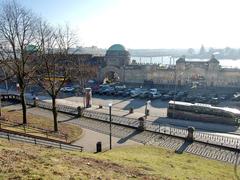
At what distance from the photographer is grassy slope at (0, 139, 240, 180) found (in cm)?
1139

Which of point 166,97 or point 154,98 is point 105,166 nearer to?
point 166,97

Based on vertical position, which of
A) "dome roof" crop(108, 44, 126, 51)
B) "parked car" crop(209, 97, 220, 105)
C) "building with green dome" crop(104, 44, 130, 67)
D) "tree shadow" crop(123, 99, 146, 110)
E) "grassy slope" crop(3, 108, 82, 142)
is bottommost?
"tree shadow" crop(123, 99, 146, 110)

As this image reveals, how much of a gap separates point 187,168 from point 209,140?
27.5 feet

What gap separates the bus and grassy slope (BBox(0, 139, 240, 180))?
1291 cm

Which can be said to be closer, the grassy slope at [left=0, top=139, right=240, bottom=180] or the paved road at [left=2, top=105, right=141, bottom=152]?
the grassy slope at [left=0, top=139, right=240, bottom=180]

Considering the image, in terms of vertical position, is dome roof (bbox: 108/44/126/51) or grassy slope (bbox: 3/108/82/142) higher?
dome roof (bbox: 108/44/126/51)

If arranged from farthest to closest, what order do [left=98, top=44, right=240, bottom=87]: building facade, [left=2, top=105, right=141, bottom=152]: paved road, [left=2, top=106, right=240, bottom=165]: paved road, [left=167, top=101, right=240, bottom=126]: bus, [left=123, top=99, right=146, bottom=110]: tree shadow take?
[left=98, top=44, right=240, bottom=87]: building facade < [left=123, top=99, right=146, bottom=110]: tree shadow < [left=167, top=101, right=240, bottom=126]: bus < [left=2, top=105, right=141, bottom=152]: paved road < [left=2, top=106, right=240, bottom=165]: paved road

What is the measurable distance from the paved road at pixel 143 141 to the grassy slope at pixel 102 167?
1801 mm

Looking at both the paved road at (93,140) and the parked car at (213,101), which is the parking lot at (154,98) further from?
the paved road at (93,140)

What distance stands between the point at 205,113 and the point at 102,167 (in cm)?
2234

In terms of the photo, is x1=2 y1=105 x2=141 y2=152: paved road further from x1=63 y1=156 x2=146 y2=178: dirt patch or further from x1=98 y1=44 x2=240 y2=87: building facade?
x1=98 y1=44 x2=240 y2=87: building facade

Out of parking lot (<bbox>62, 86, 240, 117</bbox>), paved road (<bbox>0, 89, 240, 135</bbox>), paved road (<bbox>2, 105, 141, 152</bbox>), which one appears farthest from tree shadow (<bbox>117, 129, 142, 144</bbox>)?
parking lot (<bbox>62, 86, 240, 117</bbox>)

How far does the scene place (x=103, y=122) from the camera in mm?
31516

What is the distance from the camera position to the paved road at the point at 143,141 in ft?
72.4
